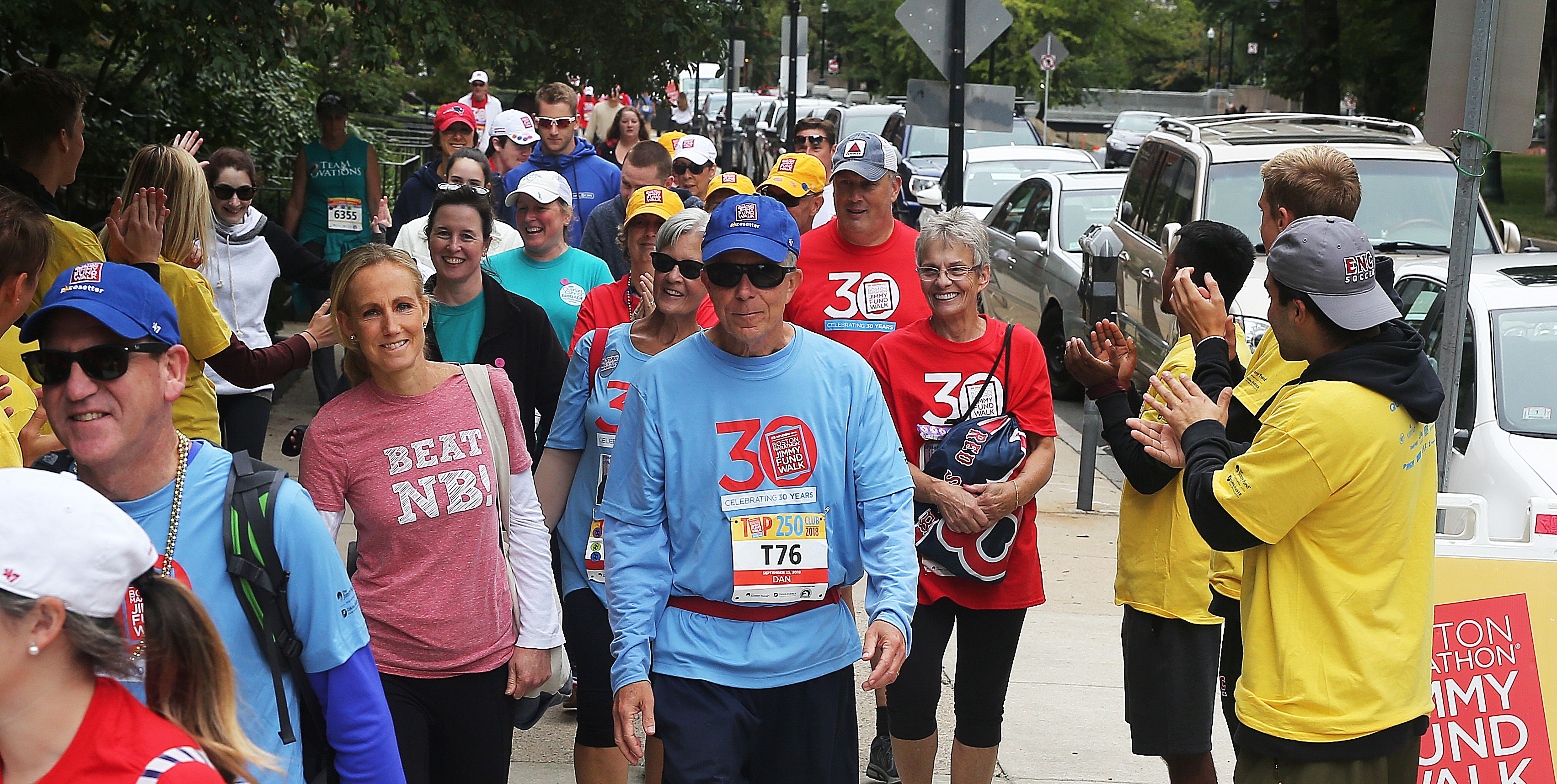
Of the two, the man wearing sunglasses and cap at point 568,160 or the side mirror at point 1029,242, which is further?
the side mirror at point 1029,242

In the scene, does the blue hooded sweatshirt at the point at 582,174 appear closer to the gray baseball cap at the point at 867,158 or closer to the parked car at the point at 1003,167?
the gray baseball cap at the point at 867,158

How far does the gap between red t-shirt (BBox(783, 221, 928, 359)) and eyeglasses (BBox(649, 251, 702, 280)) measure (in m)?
1.14

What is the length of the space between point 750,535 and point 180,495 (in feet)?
4.29

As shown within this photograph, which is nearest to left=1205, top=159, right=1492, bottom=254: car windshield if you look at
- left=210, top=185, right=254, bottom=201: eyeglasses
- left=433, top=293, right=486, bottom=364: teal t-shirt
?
left=210, top=185, right=254, bottom=201: eyeglasses

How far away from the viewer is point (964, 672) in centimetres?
453

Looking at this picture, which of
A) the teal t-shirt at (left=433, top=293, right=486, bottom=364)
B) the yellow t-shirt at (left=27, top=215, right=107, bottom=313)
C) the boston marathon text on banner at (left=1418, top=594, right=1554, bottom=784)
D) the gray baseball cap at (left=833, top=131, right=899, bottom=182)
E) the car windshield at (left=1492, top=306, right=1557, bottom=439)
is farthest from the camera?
the car windshield at (left=1492, top=306, right=1557, bottom=439)

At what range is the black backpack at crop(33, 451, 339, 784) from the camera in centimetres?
250

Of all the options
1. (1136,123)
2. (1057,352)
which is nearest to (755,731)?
(1057,352)

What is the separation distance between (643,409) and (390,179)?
12368 millimetres

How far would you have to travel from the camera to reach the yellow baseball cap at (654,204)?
18.1 feet

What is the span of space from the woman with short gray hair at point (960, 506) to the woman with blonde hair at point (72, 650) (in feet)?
9.26

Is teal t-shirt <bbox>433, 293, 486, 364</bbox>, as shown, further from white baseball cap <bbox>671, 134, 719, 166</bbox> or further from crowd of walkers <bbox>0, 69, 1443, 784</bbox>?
white baseball cap <bbox>671, 134, 719, 166</bbox>

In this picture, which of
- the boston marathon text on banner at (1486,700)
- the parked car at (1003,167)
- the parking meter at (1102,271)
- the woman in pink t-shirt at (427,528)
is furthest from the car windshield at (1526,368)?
the parked car at (1003,167)

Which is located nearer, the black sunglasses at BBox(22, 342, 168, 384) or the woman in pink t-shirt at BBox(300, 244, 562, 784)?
the black sunglasses at BBox(22, 342, 168, 384)
